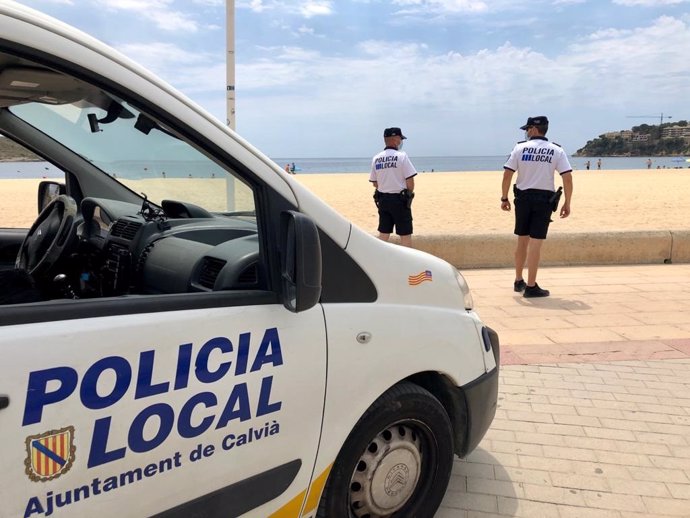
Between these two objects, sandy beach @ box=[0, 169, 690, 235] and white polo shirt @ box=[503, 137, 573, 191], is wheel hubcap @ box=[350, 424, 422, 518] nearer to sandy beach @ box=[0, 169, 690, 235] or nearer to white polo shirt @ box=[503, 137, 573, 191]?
white polo shirt @ box=[503, 137, 573, 191]

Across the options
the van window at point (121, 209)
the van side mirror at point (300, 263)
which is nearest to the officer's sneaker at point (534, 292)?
the van window at point (121, 209)

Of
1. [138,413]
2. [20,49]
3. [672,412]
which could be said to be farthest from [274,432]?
[672,412]

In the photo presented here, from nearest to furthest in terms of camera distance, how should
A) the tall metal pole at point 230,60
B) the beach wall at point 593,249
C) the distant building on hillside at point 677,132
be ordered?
the tall metal pole at point 230,60 < the beach wall at point 593,249 < the distant building on hillside at point 677,132

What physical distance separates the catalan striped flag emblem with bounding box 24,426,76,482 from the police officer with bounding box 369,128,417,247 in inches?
240

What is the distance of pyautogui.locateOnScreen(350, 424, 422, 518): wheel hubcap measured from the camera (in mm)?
2328

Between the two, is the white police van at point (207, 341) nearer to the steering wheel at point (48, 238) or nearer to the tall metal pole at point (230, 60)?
the steering wheel at point (48, 238)

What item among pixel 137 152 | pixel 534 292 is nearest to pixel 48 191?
pixel 137 152

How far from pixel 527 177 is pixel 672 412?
3268mm

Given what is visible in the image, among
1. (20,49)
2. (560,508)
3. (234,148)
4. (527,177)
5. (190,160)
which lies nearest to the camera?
(20,49)

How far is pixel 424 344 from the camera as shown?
2418mm

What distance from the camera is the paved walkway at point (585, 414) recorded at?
288 centimetres

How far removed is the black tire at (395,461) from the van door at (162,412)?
0.77 feet

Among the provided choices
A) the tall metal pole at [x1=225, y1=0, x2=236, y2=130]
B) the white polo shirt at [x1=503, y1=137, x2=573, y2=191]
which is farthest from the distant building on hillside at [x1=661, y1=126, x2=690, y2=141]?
the tall metal pole at [x1=225, y1=0, x2=236, y2=130]

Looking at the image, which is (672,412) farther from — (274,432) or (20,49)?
(20,49)
